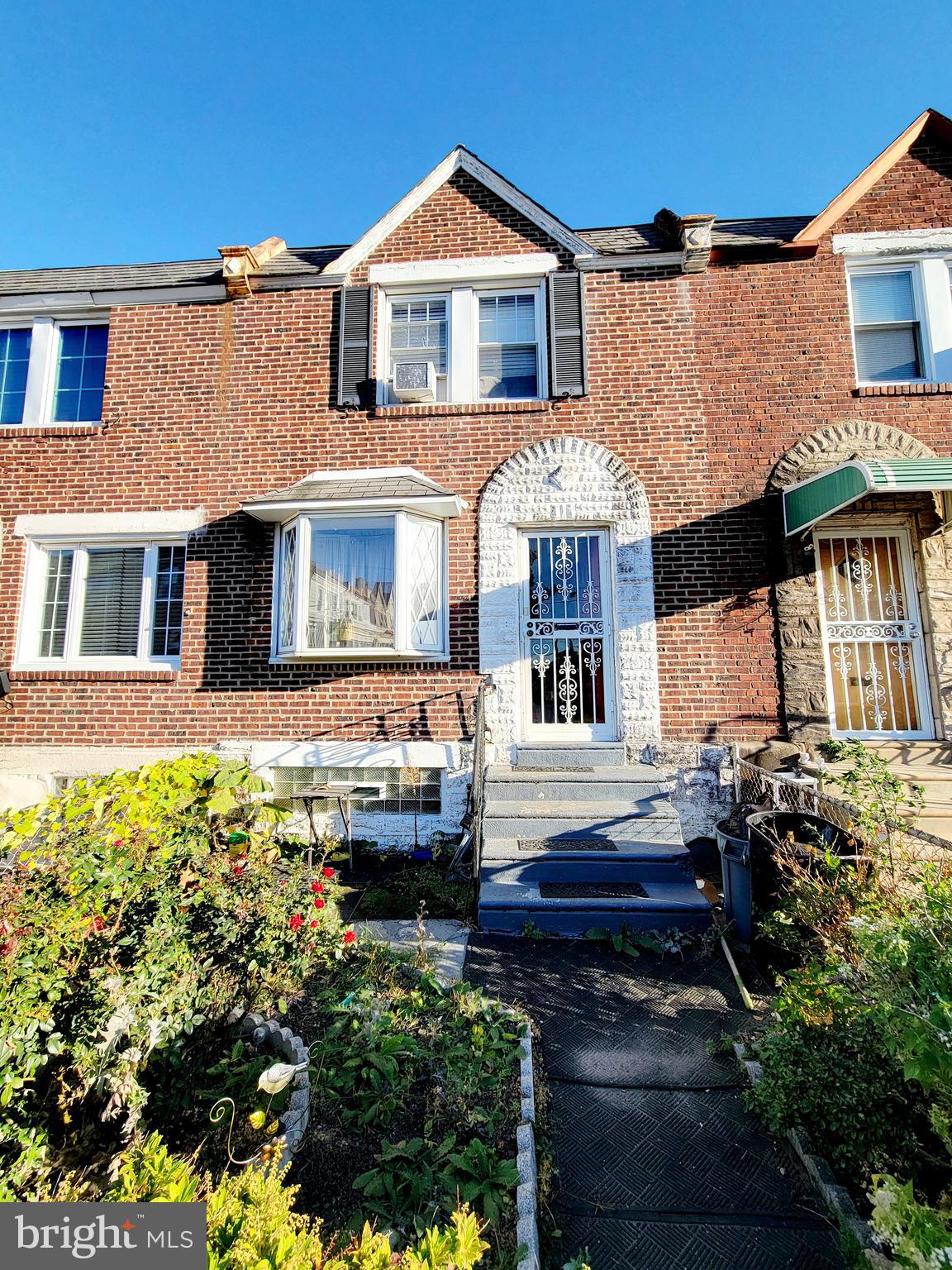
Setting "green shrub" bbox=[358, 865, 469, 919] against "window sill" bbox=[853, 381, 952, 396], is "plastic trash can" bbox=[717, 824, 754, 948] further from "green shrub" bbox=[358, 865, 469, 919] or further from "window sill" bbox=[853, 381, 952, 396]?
"window sill" bbox=[853, 381, 952, 396]

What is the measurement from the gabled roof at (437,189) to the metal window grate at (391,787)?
272 inches


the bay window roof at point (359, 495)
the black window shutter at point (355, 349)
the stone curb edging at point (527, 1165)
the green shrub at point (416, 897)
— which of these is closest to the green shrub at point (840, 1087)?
the stone curb edging at point (527, 1165)

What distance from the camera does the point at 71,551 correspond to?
8602mm

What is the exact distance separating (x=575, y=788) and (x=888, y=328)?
24.0 ft

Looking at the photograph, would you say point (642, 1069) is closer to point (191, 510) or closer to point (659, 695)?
point (659, 695)

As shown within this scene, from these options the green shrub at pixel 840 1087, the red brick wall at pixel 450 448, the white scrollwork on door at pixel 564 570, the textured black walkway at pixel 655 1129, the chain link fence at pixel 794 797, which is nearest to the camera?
the textured black walkway at pixel 655 1129

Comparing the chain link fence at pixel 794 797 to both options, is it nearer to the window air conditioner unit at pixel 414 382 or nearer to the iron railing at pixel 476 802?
the iron railing at pixel 476 802

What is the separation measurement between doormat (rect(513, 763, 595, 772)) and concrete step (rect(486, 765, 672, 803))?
0.94 feet

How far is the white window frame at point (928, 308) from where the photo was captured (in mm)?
7777

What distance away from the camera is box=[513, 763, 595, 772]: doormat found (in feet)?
23.3

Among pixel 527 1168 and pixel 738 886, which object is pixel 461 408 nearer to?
pixel 738 886

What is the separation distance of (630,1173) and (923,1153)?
4.20ft

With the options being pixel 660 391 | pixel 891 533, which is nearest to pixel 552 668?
pixel 660 391

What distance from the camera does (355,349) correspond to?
837 centimetres
